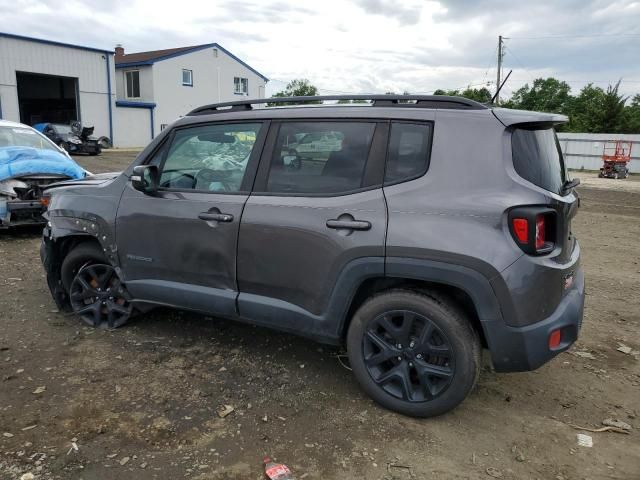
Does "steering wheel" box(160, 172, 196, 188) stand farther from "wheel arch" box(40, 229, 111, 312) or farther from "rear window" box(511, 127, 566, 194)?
"rear window" box(511, 127, 566, 194)

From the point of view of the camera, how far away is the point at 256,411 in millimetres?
3164

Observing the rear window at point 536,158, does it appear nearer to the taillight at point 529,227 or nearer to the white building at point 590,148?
the taillight at point 529,227

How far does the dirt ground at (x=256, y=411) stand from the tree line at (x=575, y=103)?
204cm

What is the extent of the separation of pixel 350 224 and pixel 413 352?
2.76ft

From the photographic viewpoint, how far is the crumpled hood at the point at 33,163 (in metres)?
6.98

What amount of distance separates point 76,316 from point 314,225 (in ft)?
8.98

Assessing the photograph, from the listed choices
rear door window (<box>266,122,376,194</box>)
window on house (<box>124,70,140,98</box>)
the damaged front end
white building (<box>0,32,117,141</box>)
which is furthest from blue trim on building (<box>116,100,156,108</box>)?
rear door window (<box>266,122,376,194</box>)

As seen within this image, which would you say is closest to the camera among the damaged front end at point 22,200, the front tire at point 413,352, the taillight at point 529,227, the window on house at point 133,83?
the taillight at point 529,227

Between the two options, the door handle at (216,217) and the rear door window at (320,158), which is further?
the door handle at (216,217)

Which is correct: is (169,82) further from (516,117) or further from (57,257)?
(516,117)

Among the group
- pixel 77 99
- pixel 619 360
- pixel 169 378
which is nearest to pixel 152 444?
pixel 169 378

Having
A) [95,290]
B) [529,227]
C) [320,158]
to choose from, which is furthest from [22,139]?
[529,227]

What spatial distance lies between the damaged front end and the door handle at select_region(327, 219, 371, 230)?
5253mm

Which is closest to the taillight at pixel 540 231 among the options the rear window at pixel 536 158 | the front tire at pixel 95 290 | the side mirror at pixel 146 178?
the rear window at pixel 536 158
